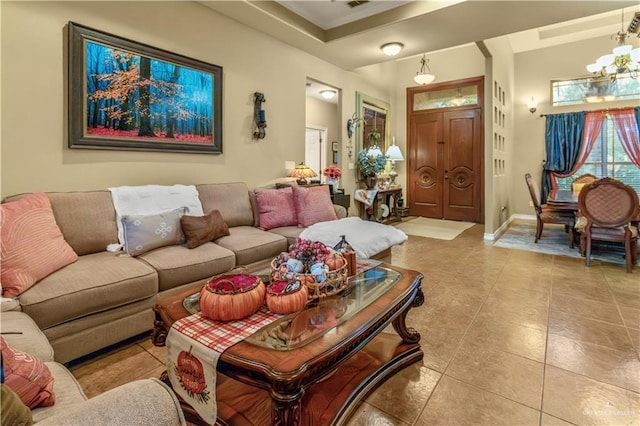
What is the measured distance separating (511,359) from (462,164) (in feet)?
18.4

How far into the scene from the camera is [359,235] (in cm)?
302

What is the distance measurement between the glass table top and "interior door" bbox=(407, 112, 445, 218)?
5.82 m

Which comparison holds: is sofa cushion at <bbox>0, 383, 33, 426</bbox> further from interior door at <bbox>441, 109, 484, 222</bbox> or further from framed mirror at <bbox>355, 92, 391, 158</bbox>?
interior door at <bbox>441, 109, 484, 222</bbox>

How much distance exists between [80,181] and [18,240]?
0.95 meters

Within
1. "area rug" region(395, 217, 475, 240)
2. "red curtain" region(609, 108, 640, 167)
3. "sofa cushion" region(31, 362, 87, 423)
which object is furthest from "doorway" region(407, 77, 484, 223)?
"sofa cushion" region(31, 362, 87, 423)

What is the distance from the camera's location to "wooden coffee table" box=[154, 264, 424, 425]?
1104 millimetres

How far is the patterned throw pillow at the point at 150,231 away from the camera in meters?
2.37

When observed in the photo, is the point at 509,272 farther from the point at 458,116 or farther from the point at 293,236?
the point at 458,116

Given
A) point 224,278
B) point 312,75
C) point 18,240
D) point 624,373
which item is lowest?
point 624,373

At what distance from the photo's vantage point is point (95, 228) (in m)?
2.38

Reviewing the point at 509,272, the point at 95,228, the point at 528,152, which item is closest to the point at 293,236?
the point at 95,228

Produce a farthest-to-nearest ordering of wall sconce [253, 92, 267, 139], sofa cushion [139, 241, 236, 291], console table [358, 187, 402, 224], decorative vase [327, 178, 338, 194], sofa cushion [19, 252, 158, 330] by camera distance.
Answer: console table [358, 187, 402, 224] < decorative vase [327, 178, 338, 194] < wall sconce [253, 92, 267, 139] < sofa cushion [139, 241, 236, 291] < sofa cushion [19, 252, 158, 330]

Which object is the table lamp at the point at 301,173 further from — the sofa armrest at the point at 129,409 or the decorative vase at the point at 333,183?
the sofa armrest at the point at 129,409

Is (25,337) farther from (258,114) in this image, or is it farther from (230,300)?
(258,114)
